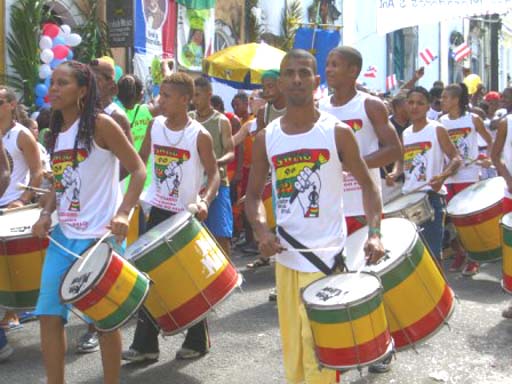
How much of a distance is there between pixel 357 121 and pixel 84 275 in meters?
2.05

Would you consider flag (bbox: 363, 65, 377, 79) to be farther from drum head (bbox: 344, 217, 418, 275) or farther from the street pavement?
drum head (bbox: 344, 217, 418, 275)

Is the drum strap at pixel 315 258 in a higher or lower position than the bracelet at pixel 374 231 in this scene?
lower

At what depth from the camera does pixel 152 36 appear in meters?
16.9

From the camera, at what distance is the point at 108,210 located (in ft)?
14.2

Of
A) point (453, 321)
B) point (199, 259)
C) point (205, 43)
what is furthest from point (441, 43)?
point (199, 259)

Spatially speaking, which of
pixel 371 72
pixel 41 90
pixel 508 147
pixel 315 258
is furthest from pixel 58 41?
pixel 371 72

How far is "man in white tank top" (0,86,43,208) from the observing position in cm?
595

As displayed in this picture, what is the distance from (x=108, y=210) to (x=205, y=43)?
50.4 ft

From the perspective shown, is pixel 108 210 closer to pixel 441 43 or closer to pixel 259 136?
pixel 259 136

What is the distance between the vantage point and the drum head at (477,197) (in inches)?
289

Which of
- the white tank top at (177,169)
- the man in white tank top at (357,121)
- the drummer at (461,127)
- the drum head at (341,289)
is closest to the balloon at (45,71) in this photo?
the drummer at (461,127)

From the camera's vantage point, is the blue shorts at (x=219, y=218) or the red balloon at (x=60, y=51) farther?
the red balloon at (x=60, y=51)

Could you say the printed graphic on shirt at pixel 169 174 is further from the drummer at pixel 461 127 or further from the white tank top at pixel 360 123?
the drummer at pixel 461 127

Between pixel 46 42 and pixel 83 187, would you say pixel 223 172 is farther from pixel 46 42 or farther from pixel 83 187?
pixel 46 42
